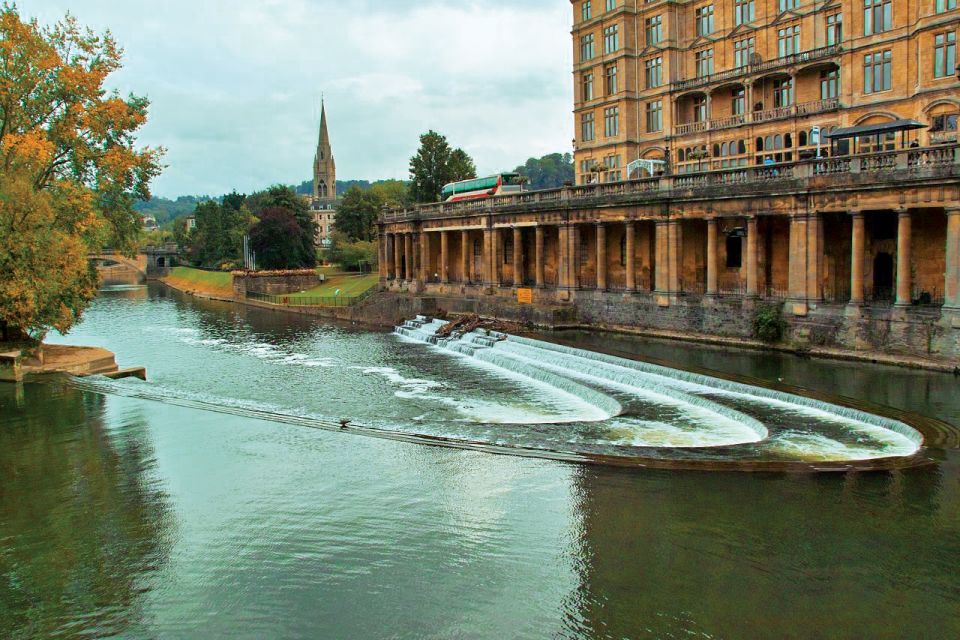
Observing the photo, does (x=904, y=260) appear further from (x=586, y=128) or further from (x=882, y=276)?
(x=586, y=128)

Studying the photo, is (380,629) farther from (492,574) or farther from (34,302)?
(34,302)

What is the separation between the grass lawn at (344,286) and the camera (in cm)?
8294

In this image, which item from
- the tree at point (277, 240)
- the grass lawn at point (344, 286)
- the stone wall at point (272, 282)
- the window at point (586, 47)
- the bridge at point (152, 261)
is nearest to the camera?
the window at point (586, 47)

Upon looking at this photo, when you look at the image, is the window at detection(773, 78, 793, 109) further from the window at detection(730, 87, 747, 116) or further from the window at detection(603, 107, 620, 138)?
the window at detection(603, 107, 620, 138)

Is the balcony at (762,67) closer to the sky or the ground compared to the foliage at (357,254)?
closer to the sky

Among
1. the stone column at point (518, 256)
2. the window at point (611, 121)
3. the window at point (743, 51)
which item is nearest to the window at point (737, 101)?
the window at point (743, 51)

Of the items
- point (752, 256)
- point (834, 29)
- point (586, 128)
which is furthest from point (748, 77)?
point (752, 256)

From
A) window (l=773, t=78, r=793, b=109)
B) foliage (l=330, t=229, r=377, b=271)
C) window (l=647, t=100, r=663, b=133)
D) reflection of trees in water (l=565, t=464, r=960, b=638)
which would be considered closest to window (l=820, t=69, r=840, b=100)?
window (l=773, t=78, r=793, b=109)

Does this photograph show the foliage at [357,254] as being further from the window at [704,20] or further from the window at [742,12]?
the window at [742,12]

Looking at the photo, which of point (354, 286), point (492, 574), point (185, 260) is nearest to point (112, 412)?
point (492, 574)

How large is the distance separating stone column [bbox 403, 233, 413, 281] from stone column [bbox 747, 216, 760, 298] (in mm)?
38004

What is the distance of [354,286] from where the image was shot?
8725 cm

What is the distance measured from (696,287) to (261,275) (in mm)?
62306

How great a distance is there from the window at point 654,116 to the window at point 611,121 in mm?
2456
